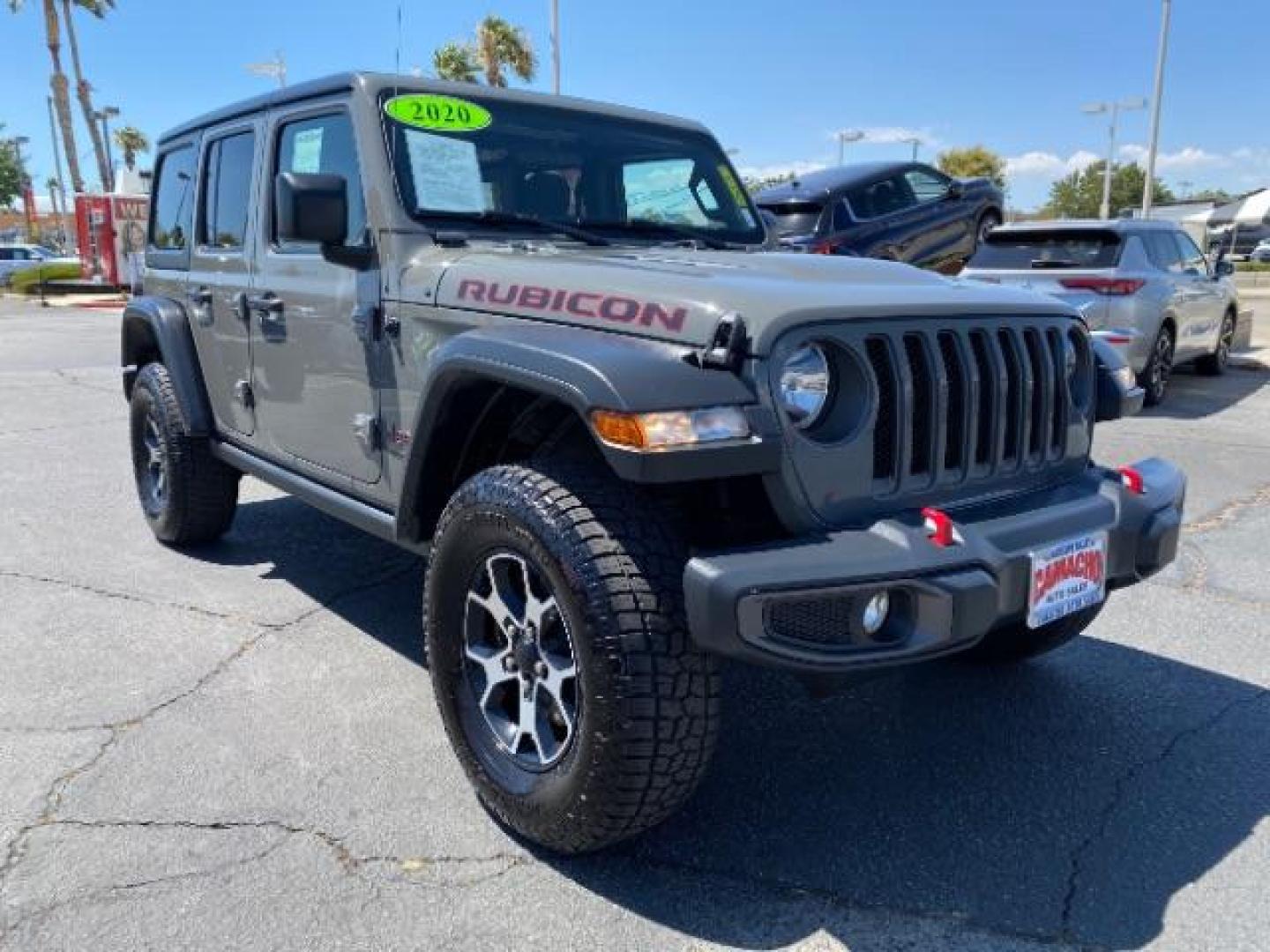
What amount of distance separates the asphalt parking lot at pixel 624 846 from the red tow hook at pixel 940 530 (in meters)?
0.83

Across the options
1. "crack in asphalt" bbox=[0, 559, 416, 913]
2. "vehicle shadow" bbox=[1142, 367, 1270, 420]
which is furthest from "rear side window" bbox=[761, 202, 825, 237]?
"crack in asphalt" bbox=[0, 559, 416, 913]

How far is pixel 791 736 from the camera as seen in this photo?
10.3 ft

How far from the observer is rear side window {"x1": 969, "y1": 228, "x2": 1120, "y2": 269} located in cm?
883

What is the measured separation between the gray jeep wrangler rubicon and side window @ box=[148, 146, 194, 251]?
1.00 meters

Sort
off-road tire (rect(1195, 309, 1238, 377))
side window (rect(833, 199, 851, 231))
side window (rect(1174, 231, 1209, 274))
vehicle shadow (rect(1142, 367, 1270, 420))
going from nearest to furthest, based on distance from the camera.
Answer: side window (rect(833, 199, 851, 231)) → vehicle shadow (rect(1142, 367, 1270, 420)) → side window (rect(1174, 231, 1209, 274)) → off-road tire (rect(1195, 309, 1238, 377))

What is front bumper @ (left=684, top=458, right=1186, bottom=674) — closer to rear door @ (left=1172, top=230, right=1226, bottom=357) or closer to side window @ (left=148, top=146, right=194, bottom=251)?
side window @ (left=148, top=146, right=194, bottom=251)

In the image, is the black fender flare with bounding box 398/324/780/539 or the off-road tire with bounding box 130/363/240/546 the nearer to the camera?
the black fender flare with bounding box 398/324/780/539

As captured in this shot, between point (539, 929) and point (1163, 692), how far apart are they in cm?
230

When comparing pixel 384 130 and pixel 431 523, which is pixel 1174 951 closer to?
pixel 431 523

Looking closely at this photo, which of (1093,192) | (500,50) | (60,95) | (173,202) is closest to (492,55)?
(500,50)

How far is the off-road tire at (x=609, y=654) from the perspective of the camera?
2.16m

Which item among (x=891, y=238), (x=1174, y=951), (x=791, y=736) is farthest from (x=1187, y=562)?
(x=891, y=238)

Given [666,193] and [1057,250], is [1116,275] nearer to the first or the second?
[1057,250]

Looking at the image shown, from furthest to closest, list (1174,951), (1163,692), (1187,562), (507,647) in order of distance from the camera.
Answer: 1. (1187,562)
2. (1163,692)
3. (507,647)
4. (1174,951)
